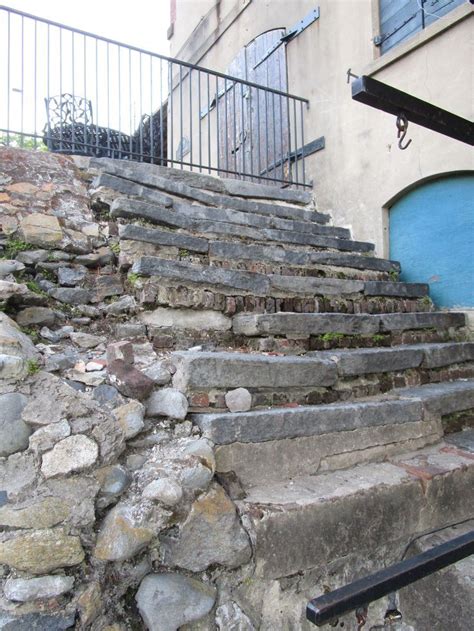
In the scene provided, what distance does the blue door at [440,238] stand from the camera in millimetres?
3504

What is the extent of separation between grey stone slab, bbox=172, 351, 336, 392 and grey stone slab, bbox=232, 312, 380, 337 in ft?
1.27

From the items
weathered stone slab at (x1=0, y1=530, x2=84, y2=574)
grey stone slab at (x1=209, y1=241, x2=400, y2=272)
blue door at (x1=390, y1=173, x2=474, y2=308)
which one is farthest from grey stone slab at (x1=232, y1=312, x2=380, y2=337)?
weathered stone slab at (x1=0, y1=530, x2=84, y2=574)

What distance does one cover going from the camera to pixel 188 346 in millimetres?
2340

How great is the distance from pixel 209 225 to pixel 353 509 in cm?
218

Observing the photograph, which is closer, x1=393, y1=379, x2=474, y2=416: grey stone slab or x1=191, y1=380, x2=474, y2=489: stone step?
x1=191, y1=380, x2=474, y2=489: stone step

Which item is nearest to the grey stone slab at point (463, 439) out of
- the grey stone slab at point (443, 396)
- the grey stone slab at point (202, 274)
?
the grey stone slab at point (443, 396)

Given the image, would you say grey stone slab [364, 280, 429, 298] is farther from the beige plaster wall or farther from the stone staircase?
the beige plaster wall

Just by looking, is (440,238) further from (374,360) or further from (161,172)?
(161,172)

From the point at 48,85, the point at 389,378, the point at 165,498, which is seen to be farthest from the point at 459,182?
the point at 48,85

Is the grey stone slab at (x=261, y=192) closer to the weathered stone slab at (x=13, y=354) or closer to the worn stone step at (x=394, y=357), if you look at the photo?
the worn stone step at (x=394, y=357)

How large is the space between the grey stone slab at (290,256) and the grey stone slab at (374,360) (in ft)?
3.07

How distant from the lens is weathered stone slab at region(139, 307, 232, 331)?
7.78ft

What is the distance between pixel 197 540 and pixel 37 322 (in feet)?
4.67

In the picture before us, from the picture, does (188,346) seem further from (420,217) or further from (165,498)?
(420,217)
